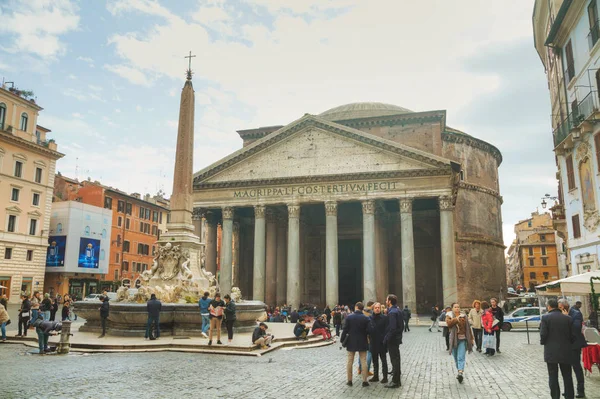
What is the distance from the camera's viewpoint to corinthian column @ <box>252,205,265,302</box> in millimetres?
28598

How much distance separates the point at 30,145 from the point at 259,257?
56.7ft

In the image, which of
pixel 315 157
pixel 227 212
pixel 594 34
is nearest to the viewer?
pixel 594 34

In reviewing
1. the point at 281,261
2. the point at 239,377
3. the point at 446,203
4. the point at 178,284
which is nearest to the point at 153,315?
the point at 178,284

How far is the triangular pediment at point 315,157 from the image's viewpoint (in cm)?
2758

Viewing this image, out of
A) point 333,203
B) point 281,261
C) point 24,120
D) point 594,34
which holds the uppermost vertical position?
point 24,120

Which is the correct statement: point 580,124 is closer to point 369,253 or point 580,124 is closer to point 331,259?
point 369,253

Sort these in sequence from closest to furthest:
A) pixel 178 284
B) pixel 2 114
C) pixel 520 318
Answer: pixel 178 284, pixel 520 318, pixel 2 114

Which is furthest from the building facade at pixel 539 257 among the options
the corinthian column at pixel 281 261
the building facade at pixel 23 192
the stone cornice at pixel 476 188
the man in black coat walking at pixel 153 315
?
the man in black coat walking at pixel 153 315

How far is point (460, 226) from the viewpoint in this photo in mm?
39281

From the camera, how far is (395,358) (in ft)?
24.5

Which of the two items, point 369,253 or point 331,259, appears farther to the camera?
point 331,259

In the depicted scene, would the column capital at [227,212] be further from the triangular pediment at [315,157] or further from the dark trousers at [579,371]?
the dark trousers at [579,371]

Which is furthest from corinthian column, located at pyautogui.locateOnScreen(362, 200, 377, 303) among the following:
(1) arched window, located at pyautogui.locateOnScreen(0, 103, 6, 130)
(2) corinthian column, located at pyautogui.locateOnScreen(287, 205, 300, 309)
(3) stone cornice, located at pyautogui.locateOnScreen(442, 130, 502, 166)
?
(1) arched window, located at pyautogui.locateOnScreen(0, 103, 6, 130)

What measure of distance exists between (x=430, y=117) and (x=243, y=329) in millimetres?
25674
